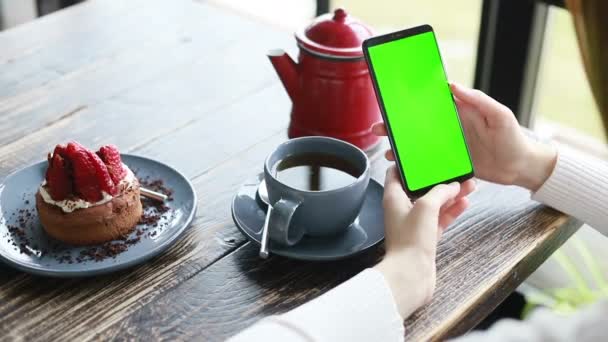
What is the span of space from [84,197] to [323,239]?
0.29 m

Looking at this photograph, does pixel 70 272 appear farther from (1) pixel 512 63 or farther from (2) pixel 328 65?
(1) pixel 512 63

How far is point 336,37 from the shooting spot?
1125mm

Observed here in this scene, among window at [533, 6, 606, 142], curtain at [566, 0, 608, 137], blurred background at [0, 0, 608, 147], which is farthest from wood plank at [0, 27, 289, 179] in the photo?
window at [533, 6, 606, 142]

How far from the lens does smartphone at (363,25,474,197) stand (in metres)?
0.97

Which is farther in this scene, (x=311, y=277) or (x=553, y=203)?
(x=553, y=203)

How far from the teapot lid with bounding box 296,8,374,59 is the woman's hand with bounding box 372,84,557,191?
135 millimetres

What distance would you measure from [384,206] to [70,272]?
378mm

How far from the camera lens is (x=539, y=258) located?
1.03m

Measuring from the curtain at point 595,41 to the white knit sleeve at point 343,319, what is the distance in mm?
295

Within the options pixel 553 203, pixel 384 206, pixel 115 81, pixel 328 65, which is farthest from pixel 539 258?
pixel 115 81

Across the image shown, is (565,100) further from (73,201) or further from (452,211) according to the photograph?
(73,201)

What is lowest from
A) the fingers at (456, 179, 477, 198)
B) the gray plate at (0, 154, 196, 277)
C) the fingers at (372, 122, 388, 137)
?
the gray plate at (0, 154, 196, 277)

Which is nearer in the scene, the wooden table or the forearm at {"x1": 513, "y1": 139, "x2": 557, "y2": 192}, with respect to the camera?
the wooden table

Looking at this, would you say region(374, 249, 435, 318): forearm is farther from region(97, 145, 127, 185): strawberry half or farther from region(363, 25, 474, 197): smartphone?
region(97, 145, 127, 185): strawberry half
